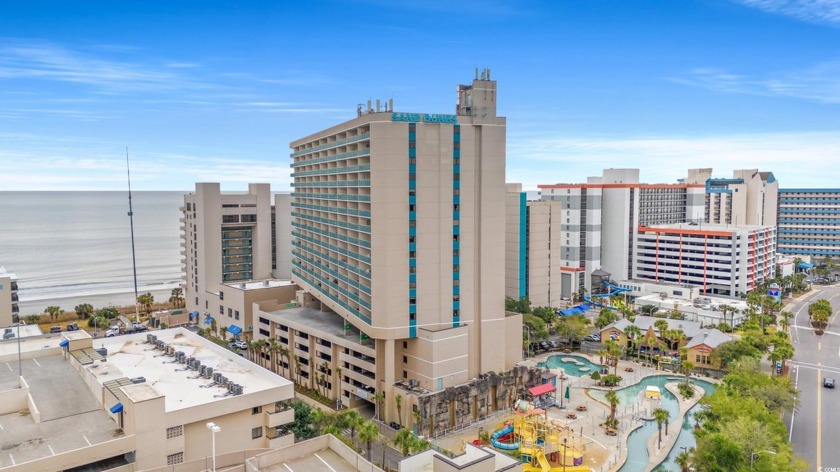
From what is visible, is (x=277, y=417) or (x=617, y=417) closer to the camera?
(x=277, y=417)

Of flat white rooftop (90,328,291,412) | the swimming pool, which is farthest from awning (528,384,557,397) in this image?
flat white rooftop (90,328,291,412)

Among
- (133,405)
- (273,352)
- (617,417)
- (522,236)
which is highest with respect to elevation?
(522,236)

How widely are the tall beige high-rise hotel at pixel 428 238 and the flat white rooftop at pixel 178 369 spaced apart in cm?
1182

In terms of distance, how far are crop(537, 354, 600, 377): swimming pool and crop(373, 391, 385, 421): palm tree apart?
78.9ft

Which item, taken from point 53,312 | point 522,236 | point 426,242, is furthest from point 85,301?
point 426,242

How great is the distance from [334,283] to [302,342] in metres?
7.40

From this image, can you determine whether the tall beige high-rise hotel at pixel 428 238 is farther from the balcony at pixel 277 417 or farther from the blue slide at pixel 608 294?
the blue slide at pixel 608 294

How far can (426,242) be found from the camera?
5359cm

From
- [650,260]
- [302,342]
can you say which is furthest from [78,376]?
[650,260]

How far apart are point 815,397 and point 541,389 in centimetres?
2627

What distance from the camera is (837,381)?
6359 centimetres

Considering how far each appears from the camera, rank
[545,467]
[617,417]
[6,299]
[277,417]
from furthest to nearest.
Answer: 1. [6,299]
2. [617,417]
3. [545,467]
4. [277,417]

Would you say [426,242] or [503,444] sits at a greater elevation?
[426,242]

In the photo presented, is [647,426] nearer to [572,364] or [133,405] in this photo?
[572,364]
